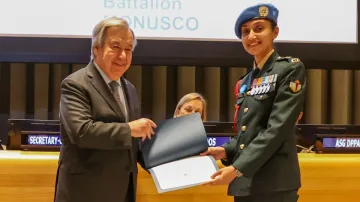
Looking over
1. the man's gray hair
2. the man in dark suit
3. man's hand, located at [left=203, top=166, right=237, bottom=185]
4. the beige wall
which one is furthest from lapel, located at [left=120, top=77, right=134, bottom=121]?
the beige wall

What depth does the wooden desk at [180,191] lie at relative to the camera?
165 cm

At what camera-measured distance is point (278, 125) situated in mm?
1307

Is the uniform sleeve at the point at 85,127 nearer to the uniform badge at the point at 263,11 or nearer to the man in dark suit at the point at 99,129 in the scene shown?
the man in dark suit at the point at 99,129

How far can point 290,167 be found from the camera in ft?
4.43

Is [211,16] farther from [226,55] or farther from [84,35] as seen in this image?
[84,35]

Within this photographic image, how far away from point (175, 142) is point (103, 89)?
10.3 inches

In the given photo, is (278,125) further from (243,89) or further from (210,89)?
(210,89)

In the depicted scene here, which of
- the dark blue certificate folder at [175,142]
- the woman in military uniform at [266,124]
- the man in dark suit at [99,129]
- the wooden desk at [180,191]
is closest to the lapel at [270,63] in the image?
the woman in military uniform at [266,124]

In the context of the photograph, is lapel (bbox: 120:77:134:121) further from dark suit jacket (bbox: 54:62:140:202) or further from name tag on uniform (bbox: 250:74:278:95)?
name tag on uniform (bbox: 250:74:278:95)

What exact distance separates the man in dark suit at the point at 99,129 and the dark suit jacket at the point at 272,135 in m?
0.29

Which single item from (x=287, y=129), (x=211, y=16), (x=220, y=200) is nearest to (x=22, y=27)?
(x=211, y=16)

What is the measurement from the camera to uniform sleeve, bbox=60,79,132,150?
1273 mm

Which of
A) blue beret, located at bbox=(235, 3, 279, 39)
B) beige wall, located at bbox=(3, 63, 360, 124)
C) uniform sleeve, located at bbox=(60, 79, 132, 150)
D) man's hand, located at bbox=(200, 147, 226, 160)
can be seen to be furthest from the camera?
beige wall, located at bbox=(3, 63, 360, 124)

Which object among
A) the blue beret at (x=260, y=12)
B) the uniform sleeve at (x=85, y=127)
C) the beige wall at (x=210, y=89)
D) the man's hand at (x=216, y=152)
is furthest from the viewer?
the beige wall at (x=210, y=89)
